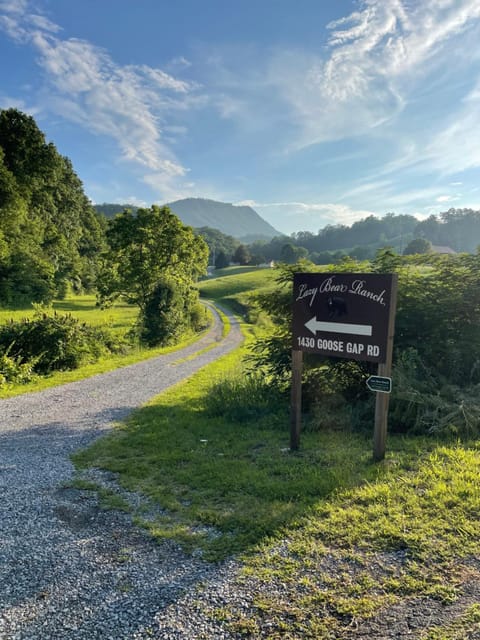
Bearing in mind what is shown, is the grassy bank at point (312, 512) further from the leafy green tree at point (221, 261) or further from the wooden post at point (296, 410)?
the leafy green tree at point (221, 261)

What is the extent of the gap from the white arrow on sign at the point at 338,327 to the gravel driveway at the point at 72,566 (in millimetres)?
2994

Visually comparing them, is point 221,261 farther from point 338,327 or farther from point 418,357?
point 338,327

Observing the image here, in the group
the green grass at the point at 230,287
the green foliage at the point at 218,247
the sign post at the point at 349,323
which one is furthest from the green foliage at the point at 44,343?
the green foliage at the point at 218,247

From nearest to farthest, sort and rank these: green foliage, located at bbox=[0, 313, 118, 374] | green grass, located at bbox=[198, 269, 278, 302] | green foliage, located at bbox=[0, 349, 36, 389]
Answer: green foliage, located at bbox=[0, 349, 36, 389]
green foliage, located at bbox=[0, 313, 118, 374]
green grass, located at bbox=[198, 269, 278, 302]

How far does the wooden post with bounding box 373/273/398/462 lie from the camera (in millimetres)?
4500

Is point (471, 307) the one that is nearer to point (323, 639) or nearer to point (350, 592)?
point (350, 592)

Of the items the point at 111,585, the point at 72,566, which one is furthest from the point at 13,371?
the point at 111,585

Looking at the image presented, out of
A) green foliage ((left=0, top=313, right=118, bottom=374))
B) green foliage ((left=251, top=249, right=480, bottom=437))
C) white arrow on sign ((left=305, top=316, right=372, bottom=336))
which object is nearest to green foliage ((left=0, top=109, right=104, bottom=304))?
green foliage ((left=0, top=313, right=118, bottom=374))

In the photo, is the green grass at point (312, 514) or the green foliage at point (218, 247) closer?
the green grass at point (312, 514)

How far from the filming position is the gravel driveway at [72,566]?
2.38 m

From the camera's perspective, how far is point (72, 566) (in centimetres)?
295

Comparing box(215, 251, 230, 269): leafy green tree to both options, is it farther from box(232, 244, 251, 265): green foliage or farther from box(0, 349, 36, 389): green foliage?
box(0, 349, 36, 389): green foliage

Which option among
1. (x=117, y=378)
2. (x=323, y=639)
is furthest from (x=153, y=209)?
(x=323, y=639)

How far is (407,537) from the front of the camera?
308 centimetres
